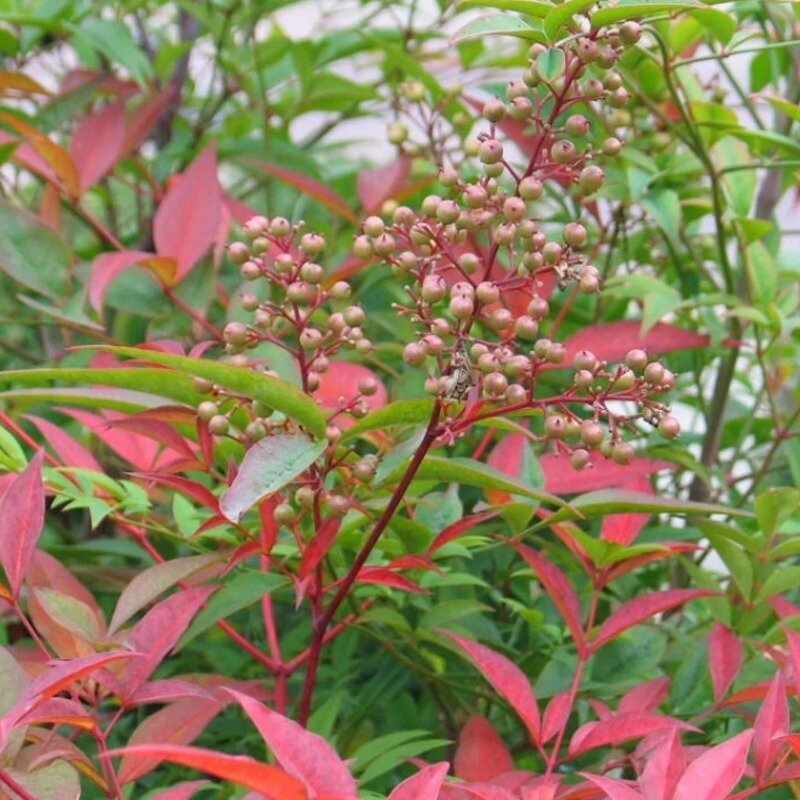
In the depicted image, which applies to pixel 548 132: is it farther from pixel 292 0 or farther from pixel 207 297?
pixel 292 0

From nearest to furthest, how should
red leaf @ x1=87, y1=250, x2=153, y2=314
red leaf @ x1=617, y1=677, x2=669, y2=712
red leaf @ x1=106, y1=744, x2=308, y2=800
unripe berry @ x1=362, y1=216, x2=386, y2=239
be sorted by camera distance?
1. red leaf @ x1=106, y1=744, x2=308, y2=800
2. unripe berry @ x1=362, y1=216, x2=386, y2=239
3. red leaf @ x1=617, y1=677, x2=669, y2=712
4. red leaf @ x1=87, y1=250, x2=153, y2=314

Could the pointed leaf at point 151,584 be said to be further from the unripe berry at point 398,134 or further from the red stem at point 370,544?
the unripe berry at point 398,134

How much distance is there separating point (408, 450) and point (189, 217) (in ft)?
1.09

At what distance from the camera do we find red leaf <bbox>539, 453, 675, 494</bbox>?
75 cm

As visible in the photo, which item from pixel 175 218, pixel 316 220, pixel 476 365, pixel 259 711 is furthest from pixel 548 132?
pixel 316 220

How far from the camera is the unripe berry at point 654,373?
1.83ft

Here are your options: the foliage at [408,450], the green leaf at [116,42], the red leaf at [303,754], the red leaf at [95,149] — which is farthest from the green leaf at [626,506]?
the green leaf at [116,42]

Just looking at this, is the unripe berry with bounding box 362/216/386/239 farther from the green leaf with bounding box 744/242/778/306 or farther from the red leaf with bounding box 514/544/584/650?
the green leaf with bounding box 744/242/778/306

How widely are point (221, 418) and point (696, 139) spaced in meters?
0.37

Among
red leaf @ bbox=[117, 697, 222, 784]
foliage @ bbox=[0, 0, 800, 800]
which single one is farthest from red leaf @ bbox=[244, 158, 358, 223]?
red leaf @ bbox=[117, 697, 222, 784]

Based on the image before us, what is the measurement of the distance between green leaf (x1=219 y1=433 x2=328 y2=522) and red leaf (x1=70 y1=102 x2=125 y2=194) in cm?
47

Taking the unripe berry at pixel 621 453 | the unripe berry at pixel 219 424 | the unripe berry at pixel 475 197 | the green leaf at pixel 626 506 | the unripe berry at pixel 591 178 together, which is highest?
the unripe berry at pixel 591 178

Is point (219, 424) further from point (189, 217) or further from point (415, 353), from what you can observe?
point (189, 217)

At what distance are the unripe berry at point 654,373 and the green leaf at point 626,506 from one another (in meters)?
0.08
